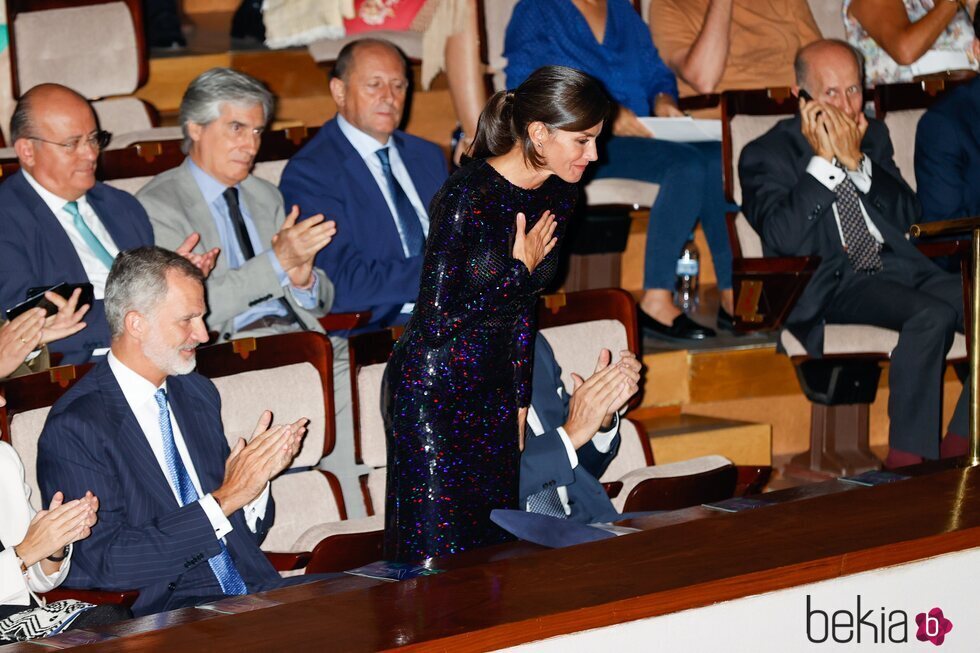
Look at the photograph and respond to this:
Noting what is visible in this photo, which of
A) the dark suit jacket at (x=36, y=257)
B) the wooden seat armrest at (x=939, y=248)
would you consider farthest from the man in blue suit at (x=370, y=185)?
the wooden seat armrest at (x=939, y=248)

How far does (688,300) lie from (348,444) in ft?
6.59

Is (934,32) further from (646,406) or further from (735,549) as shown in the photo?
(735,549)

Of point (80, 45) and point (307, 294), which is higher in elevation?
point (80, 45)

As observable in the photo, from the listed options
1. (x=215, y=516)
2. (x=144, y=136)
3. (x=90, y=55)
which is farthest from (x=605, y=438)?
(x=90, y=55)

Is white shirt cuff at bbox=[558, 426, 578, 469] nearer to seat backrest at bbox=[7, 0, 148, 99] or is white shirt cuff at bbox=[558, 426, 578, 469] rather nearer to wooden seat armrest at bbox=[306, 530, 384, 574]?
wooden seat armrest at bbox=[306, 530, 384, 574]

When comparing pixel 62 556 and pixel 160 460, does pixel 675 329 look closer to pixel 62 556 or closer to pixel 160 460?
pixel 160 460

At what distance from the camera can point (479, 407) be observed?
2.34 metres

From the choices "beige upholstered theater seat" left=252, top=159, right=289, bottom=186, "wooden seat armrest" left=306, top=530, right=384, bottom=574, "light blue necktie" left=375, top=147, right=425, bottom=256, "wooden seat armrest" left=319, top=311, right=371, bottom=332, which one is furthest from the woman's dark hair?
"beige upholstered theater seat" left=252, top=159, right=289, bottom=186

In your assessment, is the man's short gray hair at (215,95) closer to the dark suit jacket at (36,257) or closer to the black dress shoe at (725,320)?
the dark suit jacket at (36,257)

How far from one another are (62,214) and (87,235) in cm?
8

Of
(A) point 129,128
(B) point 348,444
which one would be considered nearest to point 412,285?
(B) point 348,444

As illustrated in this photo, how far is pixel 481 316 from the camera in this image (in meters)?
2.30

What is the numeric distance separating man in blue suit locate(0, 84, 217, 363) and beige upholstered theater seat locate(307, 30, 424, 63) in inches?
73.8

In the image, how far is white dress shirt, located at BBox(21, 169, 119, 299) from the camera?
3252mm
